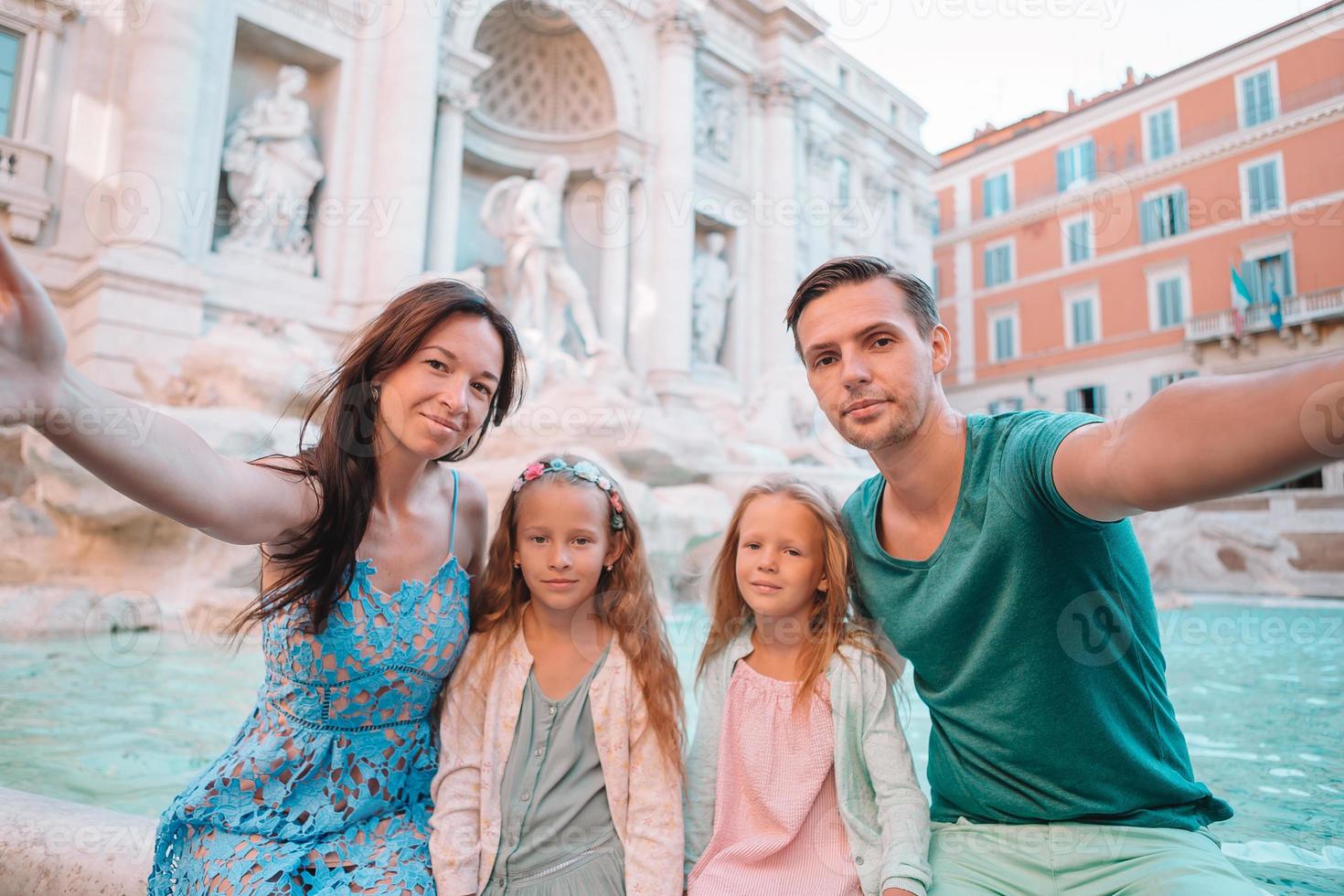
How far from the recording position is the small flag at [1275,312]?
1558 centimetres

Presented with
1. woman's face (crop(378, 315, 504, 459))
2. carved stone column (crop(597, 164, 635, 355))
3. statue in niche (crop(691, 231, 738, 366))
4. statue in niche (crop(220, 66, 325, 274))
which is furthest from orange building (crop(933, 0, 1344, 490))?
woman's face (crop(378, 315, 504, 459))

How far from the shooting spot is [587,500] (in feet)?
5.75

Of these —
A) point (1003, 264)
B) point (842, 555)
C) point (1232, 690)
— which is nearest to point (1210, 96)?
point (1003, 264)

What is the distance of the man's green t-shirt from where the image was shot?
1.33 metres

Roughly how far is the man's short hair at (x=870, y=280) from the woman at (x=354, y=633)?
63 centimetres

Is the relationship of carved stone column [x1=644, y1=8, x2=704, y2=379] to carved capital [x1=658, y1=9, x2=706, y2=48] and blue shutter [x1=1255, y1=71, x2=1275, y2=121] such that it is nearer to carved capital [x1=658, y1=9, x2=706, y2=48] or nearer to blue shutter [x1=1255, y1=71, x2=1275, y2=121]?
A: carved capital [x1=658, y1=9, x2=706, y2=48]

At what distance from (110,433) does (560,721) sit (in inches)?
37.1

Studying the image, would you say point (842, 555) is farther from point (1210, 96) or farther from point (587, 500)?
point (1210, 96)

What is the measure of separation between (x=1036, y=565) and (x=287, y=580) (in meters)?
1.25

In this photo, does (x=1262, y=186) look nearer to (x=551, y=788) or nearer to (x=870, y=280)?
(x=870, y=280)

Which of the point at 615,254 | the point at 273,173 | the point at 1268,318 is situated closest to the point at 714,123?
the point at 615,254

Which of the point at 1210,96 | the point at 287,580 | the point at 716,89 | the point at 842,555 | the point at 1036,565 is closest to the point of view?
the point at 1036,565

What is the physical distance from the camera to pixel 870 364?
4.87 feet

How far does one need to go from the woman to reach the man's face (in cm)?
64
